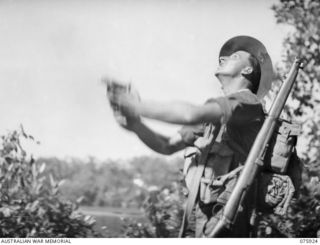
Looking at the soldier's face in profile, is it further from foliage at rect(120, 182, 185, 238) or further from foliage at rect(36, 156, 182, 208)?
foliage at rect(36, 156, 182, 208)

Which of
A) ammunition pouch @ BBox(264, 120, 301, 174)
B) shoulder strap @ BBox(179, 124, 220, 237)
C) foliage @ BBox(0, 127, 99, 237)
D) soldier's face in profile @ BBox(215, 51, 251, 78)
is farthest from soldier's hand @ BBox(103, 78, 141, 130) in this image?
foliage @ BBox(0, 127, 99, 237)

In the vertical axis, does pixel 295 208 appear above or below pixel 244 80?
below

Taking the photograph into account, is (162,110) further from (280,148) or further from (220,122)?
(280,148)

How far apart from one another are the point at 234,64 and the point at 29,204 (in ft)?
6.02

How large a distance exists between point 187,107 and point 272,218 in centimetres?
177

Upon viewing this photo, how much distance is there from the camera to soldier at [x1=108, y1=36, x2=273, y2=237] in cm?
270

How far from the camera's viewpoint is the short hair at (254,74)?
3.05 metres

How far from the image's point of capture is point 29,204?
4.10 meters

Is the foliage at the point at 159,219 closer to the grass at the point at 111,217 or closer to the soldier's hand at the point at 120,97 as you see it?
the grass at the point at 111,217

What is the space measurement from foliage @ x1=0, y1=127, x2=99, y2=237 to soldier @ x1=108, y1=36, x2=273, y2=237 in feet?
3.96

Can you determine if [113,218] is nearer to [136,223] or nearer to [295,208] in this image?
[136,223]

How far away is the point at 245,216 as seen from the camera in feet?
9.42

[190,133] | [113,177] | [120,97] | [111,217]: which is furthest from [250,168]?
[113,177]

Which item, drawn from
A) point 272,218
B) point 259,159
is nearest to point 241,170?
point 259,159
